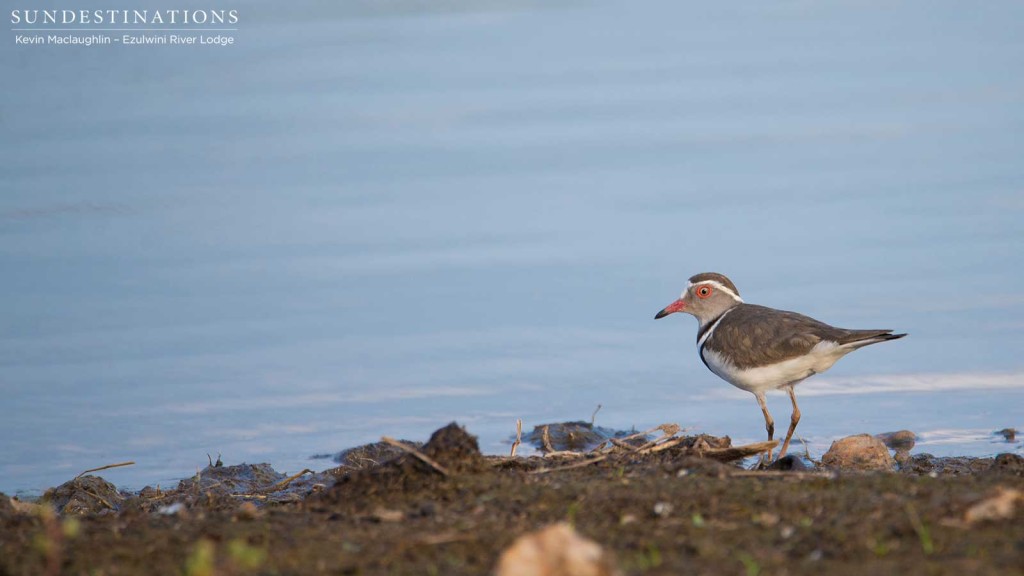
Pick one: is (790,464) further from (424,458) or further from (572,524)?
(572,524)

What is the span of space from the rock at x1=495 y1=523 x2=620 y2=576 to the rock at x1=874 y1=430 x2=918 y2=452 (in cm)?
651

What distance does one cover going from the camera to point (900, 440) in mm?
9508

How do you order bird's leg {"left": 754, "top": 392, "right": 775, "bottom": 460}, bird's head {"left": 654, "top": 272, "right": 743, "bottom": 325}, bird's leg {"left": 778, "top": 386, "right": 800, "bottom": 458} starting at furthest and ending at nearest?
1. bird's head {"left": 654, "top": 272, "right": 743, "bottom": 325}
2. bird's leg {"left": 754, "top": 392, "right": 775, "bottom": 460}
3. bird's leg {"left": 778, "top": 386, "right": 800, "bottom": 458}

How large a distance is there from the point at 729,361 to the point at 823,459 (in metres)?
1.65

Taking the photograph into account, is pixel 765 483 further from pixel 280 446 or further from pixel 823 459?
pixel 280 446

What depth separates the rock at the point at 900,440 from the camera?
9.43m

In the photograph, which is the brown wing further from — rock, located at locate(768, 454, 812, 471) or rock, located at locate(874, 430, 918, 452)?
rock, located at locate(768, 454, 812, 471)

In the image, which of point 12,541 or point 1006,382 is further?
point 1006,382

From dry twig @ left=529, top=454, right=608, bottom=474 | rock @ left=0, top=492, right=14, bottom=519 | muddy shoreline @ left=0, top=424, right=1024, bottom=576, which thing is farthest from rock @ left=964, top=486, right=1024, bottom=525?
rock @ left=0, top=492, right=14, bottom=519

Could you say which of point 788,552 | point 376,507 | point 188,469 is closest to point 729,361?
point 188,469

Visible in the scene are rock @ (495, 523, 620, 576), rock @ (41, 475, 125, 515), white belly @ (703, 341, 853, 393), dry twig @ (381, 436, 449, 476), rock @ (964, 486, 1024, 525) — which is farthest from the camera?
white belly @ (703, 341, 853, 393)

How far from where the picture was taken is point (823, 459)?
8.23 meters

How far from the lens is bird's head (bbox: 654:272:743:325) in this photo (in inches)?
433

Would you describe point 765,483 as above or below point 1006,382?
below
